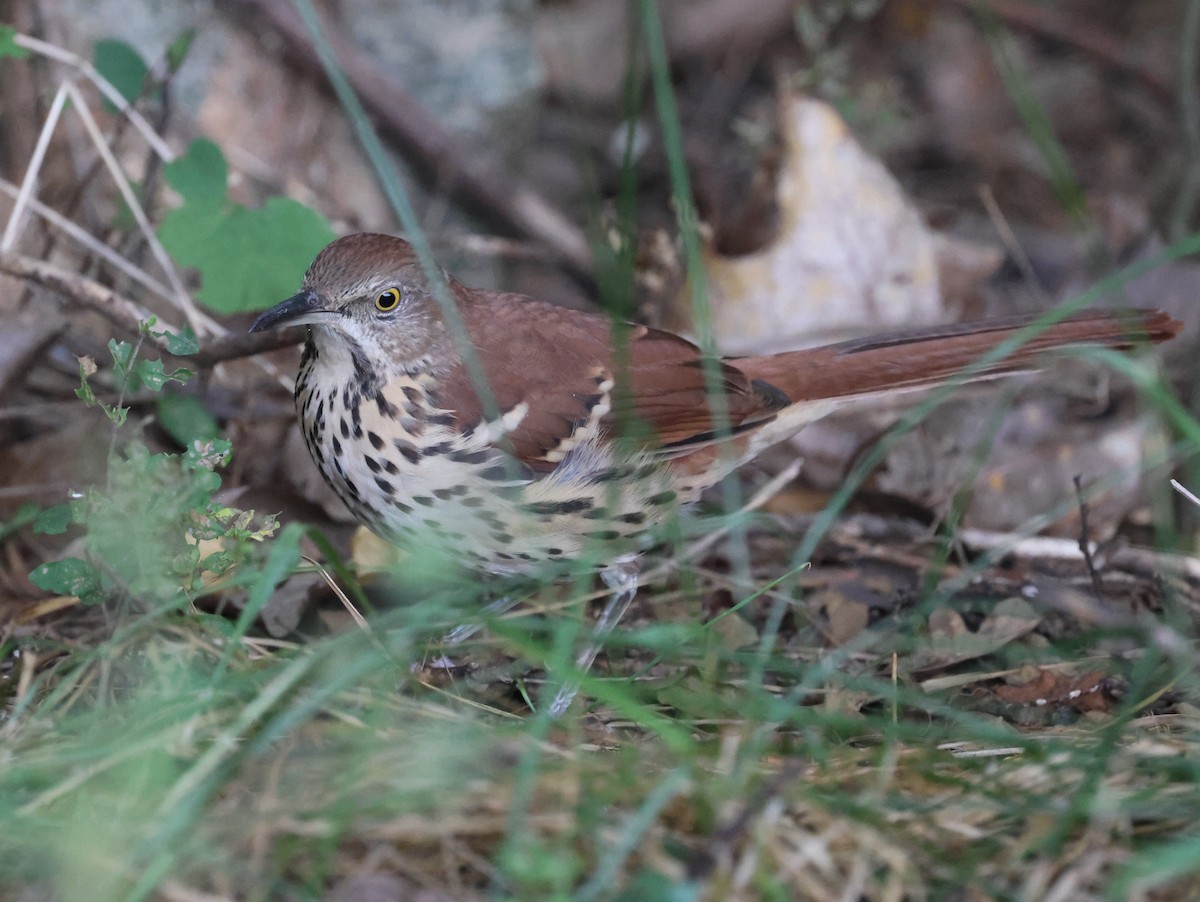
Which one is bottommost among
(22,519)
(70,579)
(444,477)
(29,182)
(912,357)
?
(912,357)

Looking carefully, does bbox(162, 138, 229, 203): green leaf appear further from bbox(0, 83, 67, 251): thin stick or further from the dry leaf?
the dry leaf

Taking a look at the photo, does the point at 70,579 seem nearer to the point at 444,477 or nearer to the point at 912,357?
the point at 444,477

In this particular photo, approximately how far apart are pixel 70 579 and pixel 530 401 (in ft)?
3.45

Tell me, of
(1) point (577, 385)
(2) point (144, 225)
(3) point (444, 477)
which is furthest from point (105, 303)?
(1) point (577, 385)

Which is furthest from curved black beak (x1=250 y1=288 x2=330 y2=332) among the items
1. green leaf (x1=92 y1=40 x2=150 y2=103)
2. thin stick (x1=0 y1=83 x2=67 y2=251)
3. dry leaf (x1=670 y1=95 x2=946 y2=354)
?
dry leaf (x1=670 y1=95 x2=946 y2=354)

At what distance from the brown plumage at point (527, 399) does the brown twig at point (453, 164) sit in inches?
59.3

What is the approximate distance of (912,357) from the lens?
3.17m

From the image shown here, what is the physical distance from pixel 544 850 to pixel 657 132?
12.9 feet

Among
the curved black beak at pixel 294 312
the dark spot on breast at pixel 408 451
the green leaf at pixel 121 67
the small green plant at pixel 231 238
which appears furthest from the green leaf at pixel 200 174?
the dark spot on breast at pixel 408 451

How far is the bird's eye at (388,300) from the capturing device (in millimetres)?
2844

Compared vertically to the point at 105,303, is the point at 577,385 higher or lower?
lower

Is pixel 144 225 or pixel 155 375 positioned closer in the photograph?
pixel 155 375

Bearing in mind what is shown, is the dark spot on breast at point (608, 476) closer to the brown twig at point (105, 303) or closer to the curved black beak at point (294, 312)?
the curved black beak at point (294, 312)

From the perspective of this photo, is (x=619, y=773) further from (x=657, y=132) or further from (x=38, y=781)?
(x=657, y=132)
